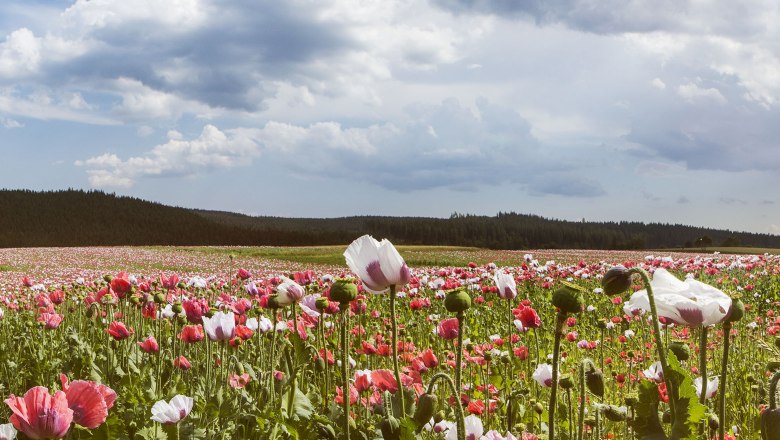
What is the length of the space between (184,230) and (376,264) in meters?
62.4

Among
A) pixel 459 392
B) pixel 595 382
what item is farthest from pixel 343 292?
pixel 595 382

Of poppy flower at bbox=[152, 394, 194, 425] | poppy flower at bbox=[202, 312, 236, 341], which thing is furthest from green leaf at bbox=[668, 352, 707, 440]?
poppy flower at bbox=[202, 312, 236, 341]

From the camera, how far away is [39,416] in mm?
1557

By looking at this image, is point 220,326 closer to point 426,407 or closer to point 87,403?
point 87,403

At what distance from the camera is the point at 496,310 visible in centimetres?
983

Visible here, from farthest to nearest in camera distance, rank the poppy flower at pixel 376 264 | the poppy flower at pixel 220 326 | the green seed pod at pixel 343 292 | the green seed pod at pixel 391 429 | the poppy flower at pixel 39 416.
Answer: the poppy flower at pixel 220 326
the green seed pod at pixel 343 292
the poppy flower at pixel 376 264
the green seed pod at pixel 391 429
the poppy flower at pixel 39 416

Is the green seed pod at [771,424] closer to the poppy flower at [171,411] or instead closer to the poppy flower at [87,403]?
the poppy flower at [87,403]

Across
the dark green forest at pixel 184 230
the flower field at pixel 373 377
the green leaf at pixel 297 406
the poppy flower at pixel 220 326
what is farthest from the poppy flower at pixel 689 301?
the dark green forest at pixel 184 230

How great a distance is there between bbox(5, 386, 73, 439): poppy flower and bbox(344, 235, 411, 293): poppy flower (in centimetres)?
87

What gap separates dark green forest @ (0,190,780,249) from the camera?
57438mm

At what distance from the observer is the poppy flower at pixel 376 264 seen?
2.00 meters

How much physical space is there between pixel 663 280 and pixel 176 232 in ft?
204

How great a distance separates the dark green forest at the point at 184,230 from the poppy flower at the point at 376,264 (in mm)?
47751

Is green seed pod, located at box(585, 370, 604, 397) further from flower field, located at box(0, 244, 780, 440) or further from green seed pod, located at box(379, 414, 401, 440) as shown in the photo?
green seed pod, located at box(379, 414, 401, 440)
